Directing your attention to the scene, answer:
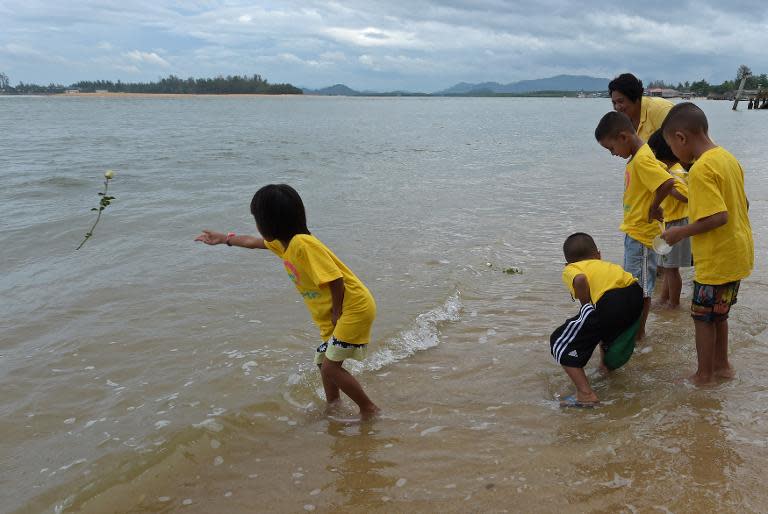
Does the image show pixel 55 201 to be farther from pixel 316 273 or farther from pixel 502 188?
pixel 316 273

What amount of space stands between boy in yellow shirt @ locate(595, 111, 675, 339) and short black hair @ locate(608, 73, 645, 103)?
60 centimetres

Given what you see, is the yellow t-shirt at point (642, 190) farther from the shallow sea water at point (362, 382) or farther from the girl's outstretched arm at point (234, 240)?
the girl's outstretched arm at point (234, 240)

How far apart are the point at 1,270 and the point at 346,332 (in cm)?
617

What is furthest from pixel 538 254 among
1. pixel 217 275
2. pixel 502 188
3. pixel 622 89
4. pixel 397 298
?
pixel 502 188

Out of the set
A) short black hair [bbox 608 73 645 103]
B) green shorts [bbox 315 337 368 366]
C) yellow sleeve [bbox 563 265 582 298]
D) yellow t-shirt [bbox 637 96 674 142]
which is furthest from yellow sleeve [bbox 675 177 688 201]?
green shorts [bbox 315 337 368 366]

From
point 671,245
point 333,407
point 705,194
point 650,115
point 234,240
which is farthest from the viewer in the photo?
point 650,115

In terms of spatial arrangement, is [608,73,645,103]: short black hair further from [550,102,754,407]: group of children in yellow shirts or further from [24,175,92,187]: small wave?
[24,175,92,187]: small wave

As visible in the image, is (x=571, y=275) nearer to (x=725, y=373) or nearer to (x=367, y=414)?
(x=725, y=373)

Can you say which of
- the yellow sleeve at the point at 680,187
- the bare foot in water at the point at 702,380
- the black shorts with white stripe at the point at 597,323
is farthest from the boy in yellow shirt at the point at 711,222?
the yellow sleeve at the point at 680,187

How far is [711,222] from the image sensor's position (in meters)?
3.41

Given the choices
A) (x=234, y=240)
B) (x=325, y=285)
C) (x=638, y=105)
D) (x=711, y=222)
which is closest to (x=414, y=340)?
(x=325, y=285)

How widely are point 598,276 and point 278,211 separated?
2.15 meters

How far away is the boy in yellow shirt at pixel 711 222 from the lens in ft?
11.2

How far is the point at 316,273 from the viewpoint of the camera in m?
3.32
